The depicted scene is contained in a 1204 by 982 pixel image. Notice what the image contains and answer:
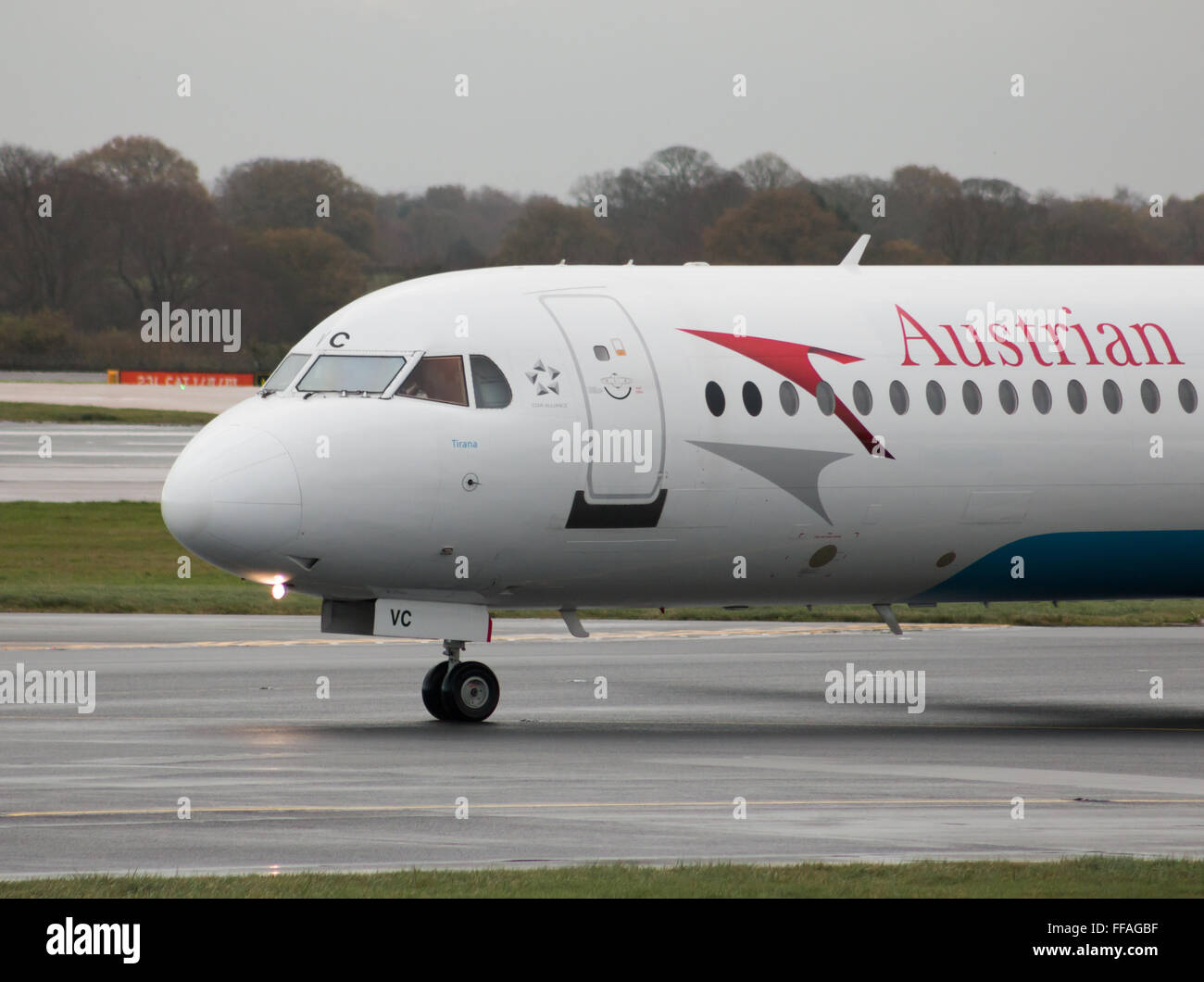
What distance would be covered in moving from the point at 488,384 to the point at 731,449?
266 centimetres

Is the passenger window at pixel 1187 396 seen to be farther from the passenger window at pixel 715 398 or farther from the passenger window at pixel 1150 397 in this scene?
the passenger window at pixel 715 398

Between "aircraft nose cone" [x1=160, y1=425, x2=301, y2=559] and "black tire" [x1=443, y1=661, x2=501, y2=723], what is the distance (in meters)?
2.85

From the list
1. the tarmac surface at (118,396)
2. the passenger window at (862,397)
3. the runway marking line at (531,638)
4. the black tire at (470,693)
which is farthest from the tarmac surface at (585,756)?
the tarmac surface at (118,396)

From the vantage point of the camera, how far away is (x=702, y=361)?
2312cm

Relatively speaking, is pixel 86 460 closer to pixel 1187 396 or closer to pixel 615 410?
pixel 1187 396

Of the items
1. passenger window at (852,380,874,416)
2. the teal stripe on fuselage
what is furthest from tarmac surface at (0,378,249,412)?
passenger window at (852,380,874,416)

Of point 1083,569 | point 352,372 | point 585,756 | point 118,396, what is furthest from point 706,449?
point 118,396

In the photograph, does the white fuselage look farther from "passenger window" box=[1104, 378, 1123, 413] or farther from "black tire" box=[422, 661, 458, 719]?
"black tire" box=[422, 661, 458, 719]

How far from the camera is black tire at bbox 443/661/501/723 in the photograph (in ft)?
75.5

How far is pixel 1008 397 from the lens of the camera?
79.9 ft

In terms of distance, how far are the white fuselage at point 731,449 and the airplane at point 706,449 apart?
3 cm

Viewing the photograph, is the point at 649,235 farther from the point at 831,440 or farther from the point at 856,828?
the point at 856,828

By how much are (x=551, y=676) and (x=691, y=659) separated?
11.7ft
